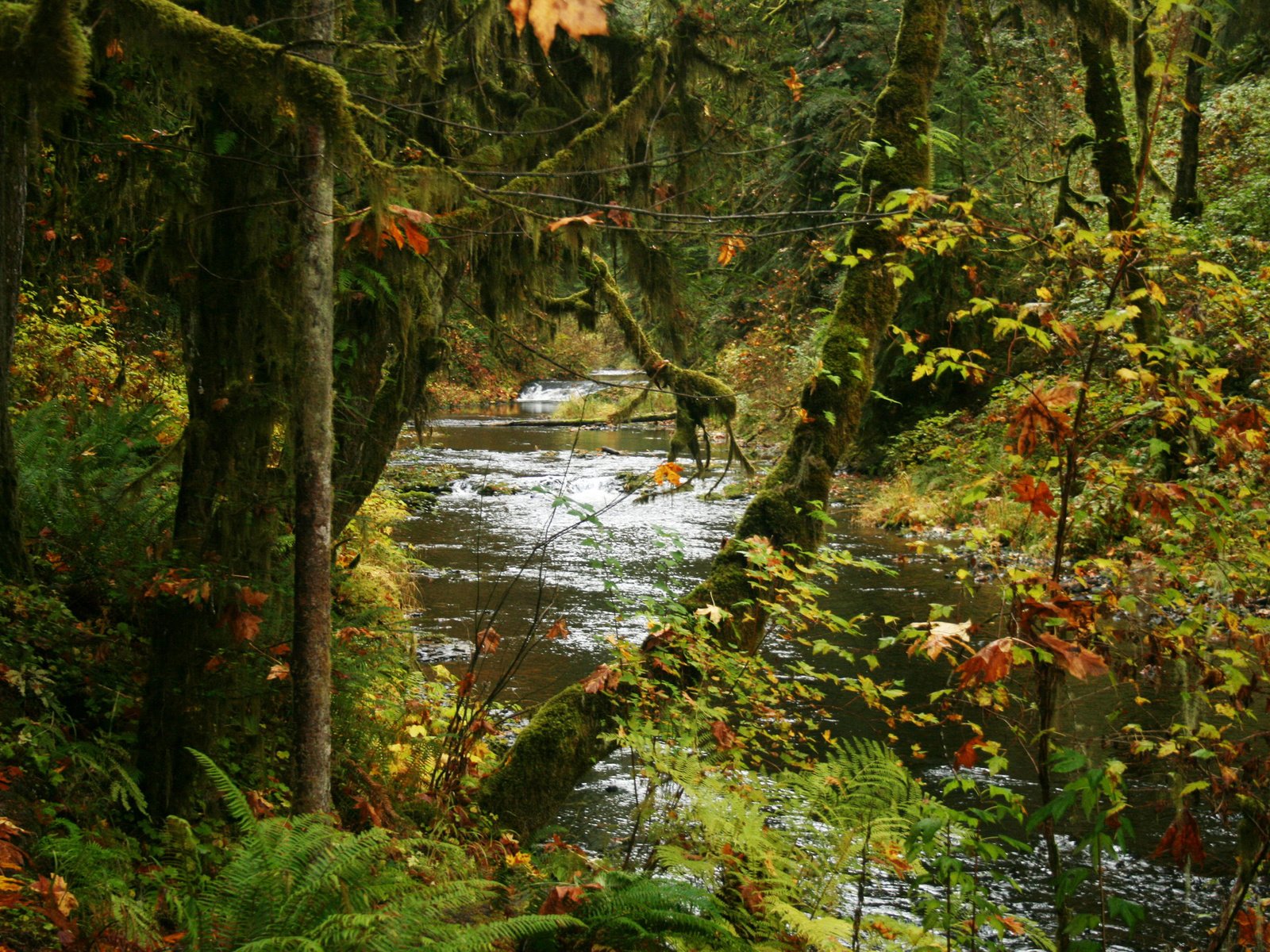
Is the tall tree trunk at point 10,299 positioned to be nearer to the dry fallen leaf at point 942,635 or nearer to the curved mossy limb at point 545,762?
the curved mossy limb at point 545,762

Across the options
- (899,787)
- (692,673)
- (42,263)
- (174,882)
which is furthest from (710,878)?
(42,263)

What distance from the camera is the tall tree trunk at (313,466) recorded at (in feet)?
11.3

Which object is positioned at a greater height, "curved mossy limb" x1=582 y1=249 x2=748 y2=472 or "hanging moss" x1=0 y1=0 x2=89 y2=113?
"hanging moss" x1=0 y1=0 x2=89 y2=113

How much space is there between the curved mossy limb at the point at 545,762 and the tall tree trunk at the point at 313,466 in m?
1.59

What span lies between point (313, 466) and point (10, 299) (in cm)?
205

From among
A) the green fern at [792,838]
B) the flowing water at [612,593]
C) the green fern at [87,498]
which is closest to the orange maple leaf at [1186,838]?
the flowing water at [612,593]

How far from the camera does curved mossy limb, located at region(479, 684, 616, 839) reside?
16.6ft

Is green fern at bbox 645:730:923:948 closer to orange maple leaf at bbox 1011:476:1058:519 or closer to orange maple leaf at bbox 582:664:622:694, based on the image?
orange maple leaf at bbox 582:664:622:694

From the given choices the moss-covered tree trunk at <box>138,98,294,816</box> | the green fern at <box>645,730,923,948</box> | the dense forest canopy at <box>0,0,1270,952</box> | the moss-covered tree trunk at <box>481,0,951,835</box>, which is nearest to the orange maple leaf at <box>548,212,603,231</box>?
the dense forest canopy at <box>0,0,1270,952</box>

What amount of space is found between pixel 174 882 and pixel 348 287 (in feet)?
9.01

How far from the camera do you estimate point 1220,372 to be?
3.26m

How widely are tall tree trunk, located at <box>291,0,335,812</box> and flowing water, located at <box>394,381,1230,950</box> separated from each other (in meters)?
1.17

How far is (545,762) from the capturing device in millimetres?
5074

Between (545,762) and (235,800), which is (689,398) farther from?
(235,800)
